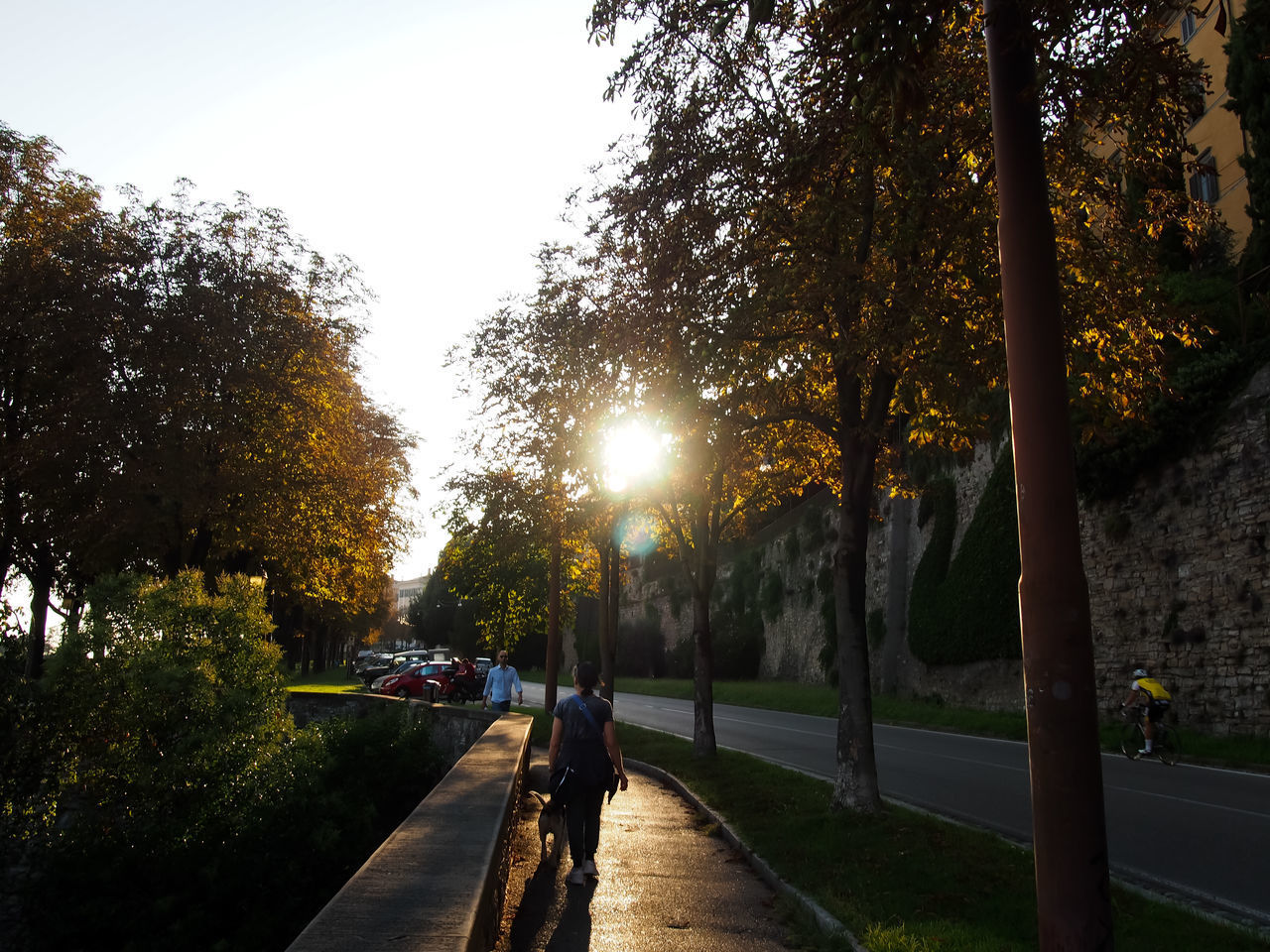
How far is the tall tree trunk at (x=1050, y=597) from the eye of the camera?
13.1 feet

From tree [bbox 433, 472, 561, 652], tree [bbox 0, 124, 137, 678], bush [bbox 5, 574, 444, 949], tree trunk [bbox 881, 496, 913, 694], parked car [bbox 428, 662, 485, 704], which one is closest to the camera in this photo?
bush [bbox 5, 574, 444, 949]

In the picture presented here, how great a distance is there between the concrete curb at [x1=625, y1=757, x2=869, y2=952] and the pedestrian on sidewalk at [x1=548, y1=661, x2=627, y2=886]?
1428mm

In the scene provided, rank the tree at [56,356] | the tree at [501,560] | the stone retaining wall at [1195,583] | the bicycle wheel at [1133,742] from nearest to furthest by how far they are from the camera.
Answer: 1. the bicycle wheel at [1133,742]
2. the stone retaining wall at [1195,583]
3. the tree at [56,356]
4. the tree at [501,560]

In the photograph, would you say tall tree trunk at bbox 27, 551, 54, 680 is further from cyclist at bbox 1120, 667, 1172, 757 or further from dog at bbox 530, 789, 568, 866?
cyclist at bbox 1120, 667, 1172, 757

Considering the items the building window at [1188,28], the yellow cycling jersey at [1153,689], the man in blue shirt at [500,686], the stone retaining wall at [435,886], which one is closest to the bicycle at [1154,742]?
the yellow cycling jersey at [1153,689]

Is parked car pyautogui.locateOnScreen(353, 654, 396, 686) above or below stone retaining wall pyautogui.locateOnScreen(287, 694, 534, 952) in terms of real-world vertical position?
below

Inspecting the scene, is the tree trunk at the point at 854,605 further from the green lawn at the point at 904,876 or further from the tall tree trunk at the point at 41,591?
the tall tree trunk at the point at 41,591

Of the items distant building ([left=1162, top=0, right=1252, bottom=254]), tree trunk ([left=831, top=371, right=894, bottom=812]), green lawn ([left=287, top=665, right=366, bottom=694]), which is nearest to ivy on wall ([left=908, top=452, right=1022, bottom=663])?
distant building ([left=1162, top=0, right=1252, bottom=254])

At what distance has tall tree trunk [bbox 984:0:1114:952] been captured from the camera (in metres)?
4.01

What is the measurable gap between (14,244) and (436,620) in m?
68.4

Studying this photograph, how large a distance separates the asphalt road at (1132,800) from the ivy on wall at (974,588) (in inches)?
198

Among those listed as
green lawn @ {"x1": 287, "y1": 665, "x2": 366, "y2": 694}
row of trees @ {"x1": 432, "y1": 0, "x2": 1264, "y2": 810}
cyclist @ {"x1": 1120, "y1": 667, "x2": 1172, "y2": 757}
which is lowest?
green lawn @ {"x1": 287, "y1": 665, "x2": 366, "y2": 694}

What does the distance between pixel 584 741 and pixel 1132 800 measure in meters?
8.06

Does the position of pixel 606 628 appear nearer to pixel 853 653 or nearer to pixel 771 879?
pixel 853 653
